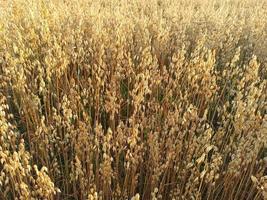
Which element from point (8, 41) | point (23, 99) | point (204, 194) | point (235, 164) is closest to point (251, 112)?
point (235, 164)

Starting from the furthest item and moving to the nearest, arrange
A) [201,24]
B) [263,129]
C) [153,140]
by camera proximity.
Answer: [201,24] < [153,140] < [263,129]

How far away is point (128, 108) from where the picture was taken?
88.8 inches

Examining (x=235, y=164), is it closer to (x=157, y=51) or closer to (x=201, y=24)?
(x=157, y=51)

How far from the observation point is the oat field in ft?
4.87

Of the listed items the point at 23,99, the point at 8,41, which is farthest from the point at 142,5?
the point at 23,99

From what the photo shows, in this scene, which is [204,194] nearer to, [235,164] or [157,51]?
[235,164]

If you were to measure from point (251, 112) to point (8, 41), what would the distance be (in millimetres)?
1862

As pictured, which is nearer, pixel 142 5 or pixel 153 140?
pixel 153 140

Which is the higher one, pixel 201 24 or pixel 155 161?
pixel 201 24

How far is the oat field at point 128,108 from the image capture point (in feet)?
4.87

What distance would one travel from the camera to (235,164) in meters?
1.42

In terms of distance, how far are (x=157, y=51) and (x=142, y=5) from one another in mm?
2513

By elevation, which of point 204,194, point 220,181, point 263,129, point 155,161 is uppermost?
point 263,129

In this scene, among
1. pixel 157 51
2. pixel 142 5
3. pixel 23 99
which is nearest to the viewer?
pixel 23 99
